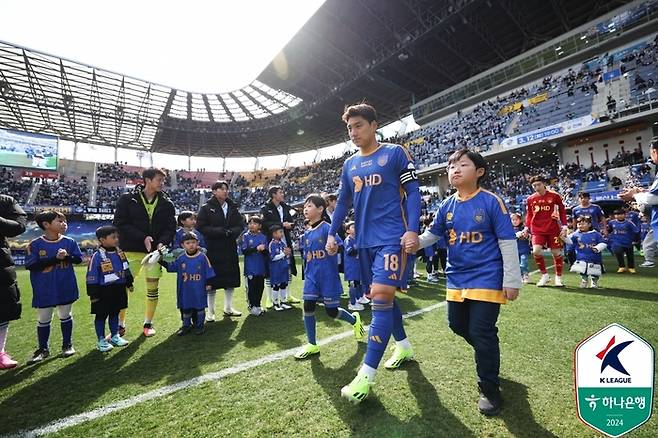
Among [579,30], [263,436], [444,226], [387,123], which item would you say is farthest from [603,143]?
[263,436]

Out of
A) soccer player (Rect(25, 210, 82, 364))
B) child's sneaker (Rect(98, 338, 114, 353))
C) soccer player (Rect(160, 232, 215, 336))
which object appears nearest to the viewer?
soccer player (Rect(25, 210, 82, 364))

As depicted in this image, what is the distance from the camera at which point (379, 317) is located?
7.86 feet

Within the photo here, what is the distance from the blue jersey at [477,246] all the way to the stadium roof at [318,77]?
27550 mm

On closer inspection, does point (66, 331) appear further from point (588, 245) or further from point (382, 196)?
point (588, 245)

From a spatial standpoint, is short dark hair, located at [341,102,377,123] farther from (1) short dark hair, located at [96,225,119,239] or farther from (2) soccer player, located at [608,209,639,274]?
(2) soccer player, located at [608,209,639,274]

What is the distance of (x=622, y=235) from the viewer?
27.3 feet

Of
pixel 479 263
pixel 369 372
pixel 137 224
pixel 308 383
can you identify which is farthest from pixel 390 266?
pixel 137 224

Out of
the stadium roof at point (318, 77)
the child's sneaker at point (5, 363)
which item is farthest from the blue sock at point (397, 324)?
the stadium roof at point (318, 77)

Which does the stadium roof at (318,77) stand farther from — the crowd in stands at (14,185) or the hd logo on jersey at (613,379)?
the hd logo on jersey at (613,379)

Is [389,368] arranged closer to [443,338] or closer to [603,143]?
[443,338]

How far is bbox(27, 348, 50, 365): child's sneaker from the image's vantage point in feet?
11.2

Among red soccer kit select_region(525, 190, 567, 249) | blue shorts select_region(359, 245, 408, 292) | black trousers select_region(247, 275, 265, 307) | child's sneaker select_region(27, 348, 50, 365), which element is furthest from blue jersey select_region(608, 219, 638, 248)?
child's sneaker select_region(27, 348, 50, 365)

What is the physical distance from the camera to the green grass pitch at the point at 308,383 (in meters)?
1.96

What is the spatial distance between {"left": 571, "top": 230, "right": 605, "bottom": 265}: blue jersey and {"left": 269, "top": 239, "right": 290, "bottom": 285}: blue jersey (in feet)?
19.3
